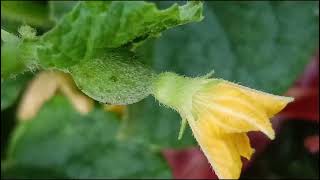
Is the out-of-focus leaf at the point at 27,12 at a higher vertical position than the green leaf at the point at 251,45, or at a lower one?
higher

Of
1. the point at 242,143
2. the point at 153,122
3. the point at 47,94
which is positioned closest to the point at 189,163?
the point at 153,122

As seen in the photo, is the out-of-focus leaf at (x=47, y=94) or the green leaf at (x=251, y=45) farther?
the out-of-focus leaf at (x=47, y=94)

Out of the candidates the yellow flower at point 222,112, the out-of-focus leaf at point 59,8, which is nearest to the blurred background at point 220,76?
the out-of-focus leaf at point 59,8

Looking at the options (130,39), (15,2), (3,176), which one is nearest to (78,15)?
(130,39)

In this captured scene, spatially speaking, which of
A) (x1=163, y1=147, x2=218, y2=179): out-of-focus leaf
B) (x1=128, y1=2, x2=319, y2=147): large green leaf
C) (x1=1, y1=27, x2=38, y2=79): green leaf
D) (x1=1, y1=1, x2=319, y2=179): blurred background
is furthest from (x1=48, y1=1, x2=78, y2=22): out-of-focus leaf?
(x1=1, y1=27, x2=38, y2=79): green leaf

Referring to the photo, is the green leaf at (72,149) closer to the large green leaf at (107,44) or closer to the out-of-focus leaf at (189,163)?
the out-of-focus leaf at (189,163)

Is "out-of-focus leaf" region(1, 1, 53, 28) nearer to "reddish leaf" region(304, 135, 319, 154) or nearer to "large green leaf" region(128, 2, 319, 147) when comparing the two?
"large green leaf" region(128, 2, 319, 147)

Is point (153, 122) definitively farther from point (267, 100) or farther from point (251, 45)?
point (267, 100)
